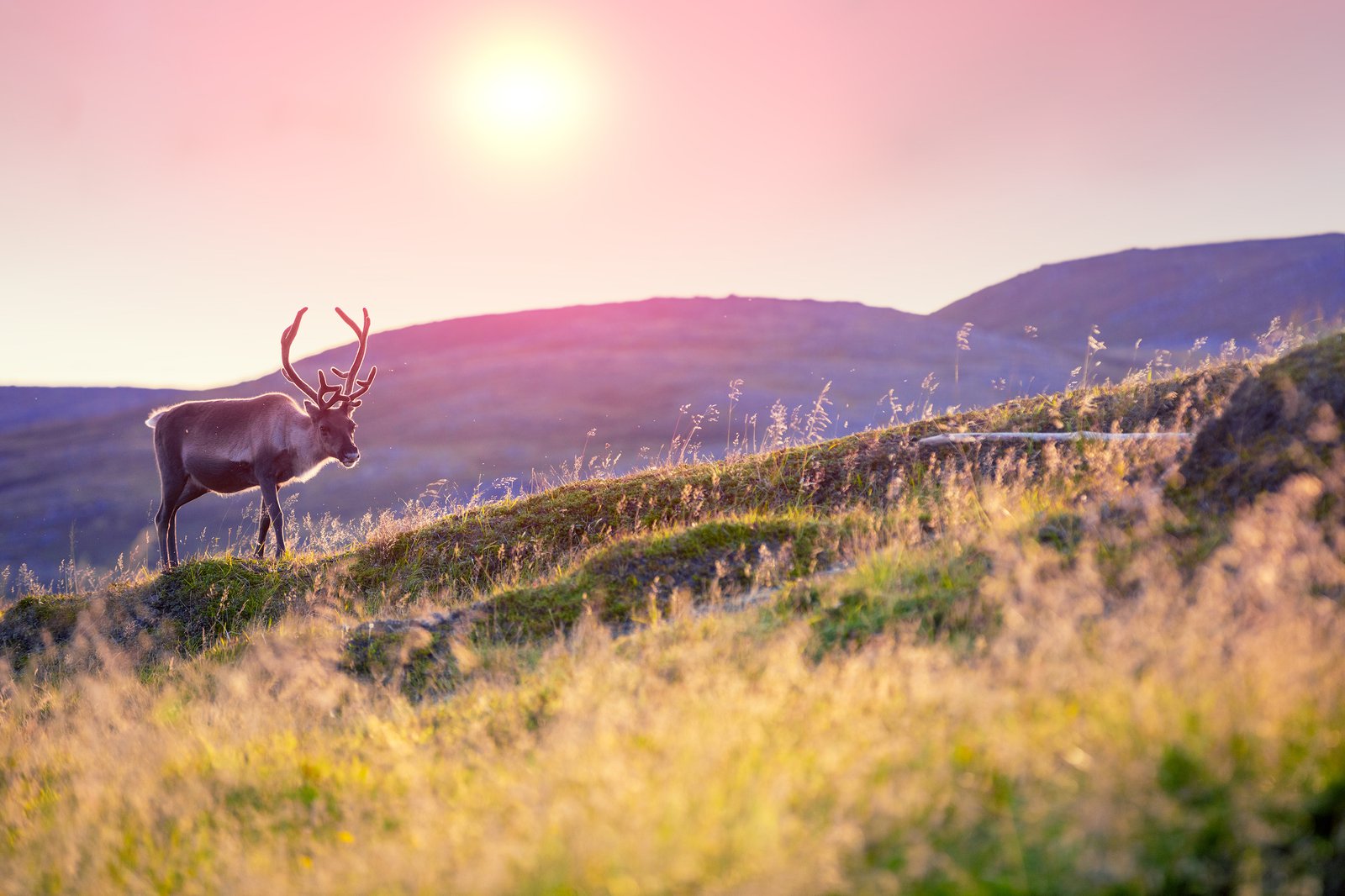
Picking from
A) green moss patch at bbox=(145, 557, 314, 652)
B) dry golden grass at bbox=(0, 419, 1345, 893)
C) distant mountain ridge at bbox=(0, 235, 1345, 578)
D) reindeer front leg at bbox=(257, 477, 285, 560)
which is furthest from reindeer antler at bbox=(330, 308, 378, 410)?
distant mountain ridge at bbox=(0, 235, 1345, 578)

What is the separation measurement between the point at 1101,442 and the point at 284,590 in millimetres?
8826

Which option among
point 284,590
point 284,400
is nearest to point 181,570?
point 284,590

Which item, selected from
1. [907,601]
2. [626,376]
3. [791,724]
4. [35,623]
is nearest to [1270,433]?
[907,601]

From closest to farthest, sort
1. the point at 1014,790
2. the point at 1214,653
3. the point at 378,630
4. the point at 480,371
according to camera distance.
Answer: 1. the point at 1014,790
2. the point at 1214,653
3. the point at 378,630
4. the point at 480,371

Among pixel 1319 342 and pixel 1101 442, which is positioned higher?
pixel 1319 342

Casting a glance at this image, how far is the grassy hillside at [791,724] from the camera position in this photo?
7.47ft

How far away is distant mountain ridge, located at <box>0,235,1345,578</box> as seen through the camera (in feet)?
154

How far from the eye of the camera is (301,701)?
5234 mm

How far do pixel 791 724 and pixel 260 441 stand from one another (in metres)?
12.1

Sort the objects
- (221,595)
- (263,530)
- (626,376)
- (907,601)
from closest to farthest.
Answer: (907,601) < (221,595) < (263,530) < (626,376)

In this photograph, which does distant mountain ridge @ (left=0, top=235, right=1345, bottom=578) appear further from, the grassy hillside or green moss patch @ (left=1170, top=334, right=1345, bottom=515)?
green moss patch @ (left=1170, top=334, right=1345, bottom=515)

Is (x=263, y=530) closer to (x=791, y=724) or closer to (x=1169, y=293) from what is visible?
(x=791, y=724)

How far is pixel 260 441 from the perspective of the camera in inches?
518

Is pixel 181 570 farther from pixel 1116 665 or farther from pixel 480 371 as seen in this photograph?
pixel 480 371
